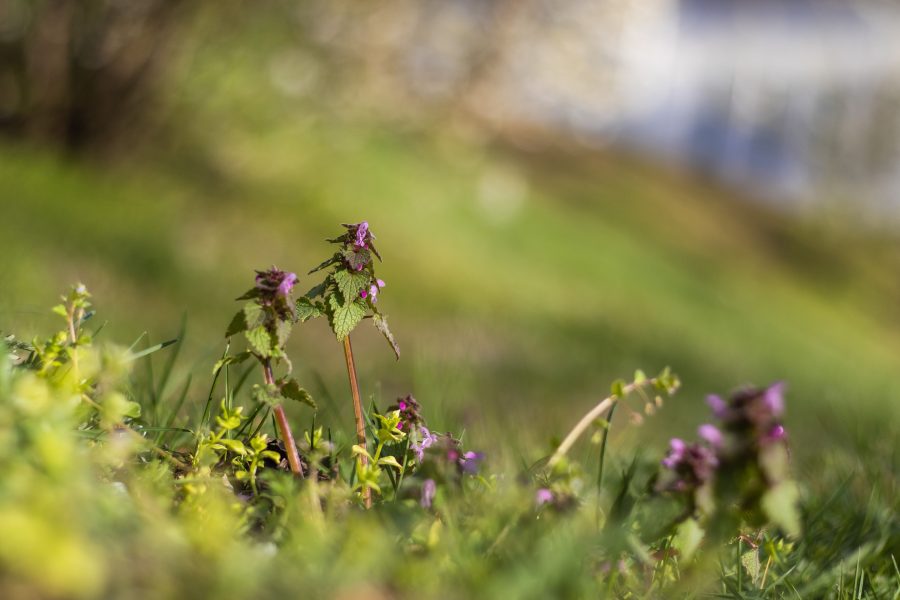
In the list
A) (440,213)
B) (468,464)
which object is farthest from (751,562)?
(440,213)

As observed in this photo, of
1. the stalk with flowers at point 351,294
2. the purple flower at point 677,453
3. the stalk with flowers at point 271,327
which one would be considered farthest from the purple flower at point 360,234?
the purple flower at point 677,453

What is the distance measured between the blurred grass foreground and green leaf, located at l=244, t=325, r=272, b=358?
0.17m

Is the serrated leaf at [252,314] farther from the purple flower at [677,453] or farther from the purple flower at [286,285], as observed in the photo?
the purple flower at [677,453]

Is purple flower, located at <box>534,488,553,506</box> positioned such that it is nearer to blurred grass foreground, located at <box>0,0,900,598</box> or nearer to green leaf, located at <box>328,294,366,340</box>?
blurred grass foreground, located at <box>0,0,900,598</box>

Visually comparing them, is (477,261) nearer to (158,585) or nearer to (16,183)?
(16,183)

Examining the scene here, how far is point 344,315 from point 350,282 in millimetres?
44

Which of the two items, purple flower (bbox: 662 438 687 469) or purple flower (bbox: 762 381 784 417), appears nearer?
purple flower (bbox: 762 381 784 417)

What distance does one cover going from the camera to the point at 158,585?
709 mm

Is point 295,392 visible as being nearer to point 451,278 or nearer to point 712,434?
point 712,434

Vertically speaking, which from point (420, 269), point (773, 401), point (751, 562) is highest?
point (420, 269)

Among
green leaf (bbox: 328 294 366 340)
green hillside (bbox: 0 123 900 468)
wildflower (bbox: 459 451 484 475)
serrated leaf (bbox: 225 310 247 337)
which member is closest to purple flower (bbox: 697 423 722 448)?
wildflower (bbox: 459 451 484 475)

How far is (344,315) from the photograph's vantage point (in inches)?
46.6

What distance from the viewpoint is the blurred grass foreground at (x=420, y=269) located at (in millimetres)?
882

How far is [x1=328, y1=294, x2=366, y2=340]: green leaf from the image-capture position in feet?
3.83
